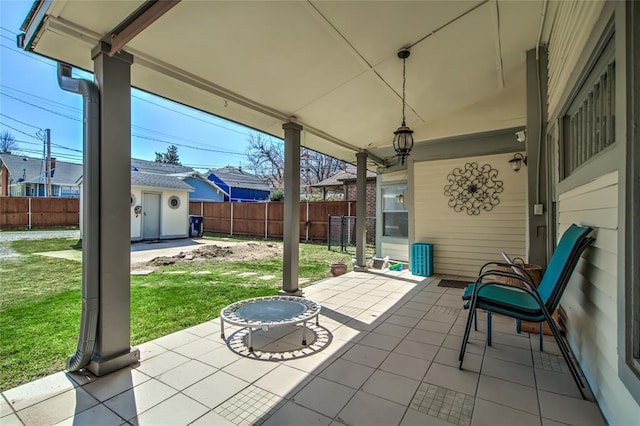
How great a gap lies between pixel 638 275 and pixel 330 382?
1925mm

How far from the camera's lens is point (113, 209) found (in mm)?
2357

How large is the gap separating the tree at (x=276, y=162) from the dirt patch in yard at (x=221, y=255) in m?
12.9

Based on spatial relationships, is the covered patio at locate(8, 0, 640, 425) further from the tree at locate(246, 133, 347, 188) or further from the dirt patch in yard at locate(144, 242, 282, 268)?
the tree at locate(246, 133, 347, 188)

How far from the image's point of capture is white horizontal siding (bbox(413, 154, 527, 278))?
5535 millimetres

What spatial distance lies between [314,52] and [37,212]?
1843cm

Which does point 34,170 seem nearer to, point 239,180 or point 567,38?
point 239,180

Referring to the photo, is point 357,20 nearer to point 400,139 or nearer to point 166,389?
point 400,139

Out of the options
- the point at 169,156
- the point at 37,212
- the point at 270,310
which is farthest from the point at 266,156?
the point at 270,310

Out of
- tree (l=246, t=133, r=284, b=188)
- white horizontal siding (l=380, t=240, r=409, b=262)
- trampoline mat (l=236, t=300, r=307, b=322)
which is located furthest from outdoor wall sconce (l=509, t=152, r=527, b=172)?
tree (l=246, t=133, r=284, b=188)

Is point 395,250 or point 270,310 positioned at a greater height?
point 395,250

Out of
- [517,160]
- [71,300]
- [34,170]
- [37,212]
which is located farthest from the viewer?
[34,170]

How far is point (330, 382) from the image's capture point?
2.28 metres

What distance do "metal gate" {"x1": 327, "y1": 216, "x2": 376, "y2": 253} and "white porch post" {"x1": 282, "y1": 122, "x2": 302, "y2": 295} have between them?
6052mm

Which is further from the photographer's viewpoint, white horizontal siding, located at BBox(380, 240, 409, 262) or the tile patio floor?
white horizontal siding, located at BBox(380, 240, 409, 262)
